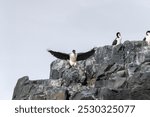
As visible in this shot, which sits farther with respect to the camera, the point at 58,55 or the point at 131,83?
the point at 58,55

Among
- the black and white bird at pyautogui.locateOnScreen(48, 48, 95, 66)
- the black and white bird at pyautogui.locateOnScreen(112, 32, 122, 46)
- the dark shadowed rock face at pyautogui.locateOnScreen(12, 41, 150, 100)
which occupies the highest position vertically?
the black and white bird at pyautogui.locateOnScreen(112, 32, 122, 46)

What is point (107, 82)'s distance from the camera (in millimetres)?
48906

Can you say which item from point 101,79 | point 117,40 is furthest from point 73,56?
point 117,40

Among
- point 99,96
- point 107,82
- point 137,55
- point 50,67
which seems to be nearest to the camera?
point 99,96

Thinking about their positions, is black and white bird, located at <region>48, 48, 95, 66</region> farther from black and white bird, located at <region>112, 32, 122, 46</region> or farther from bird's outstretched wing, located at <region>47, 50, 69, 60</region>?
black and white bird, located at <region>112, 32, 122, 46</region>

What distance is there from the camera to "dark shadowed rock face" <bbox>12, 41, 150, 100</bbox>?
45.3m

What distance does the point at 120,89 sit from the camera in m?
45.9

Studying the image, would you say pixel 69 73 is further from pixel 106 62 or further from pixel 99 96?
pixel 99 96

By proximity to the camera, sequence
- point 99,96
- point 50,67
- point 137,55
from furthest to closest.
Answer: point 50,67 → point 137,55 → point 99,96

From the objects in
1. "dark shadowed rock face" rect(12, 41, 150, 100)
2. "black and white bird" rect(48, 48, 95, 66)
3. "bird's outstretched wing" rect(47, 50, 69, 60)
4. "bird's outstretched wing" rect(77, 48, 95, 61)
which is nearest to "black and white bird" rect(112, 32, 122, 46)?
"dark shadowed rock face" rect(12, 41, 150, 100)

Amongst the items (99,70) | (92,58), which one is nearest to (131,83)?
(99,70)

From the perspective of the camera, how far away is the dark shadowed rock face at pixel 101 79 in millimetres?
45281

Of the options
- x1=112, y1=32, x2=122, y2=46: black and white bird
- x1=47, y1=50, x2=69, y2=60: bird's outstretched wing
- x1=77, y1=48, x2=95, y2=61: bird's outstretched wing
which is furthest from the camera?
x1=112, y1=32, x2=122, y2=46: black and white bird

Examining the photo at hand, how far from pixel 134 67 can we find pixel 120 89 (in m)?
4.18
